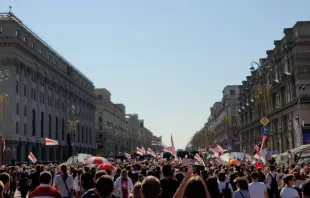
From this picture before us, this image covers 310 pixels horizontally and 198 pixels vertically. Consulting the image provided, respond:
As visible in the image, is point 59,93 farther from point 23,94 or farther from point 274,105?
point 274,105

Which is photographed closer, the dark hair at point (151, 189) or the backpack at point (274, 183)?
the dark hair at point (151, 189)

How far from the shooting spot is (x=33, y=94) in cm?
7125

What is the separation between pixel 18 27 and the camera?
6425 cm

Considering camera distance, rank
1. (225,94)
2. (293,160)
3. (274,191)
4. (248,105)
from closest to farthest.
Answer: (274,191) < (293,160) < (248,105) < (225,94)

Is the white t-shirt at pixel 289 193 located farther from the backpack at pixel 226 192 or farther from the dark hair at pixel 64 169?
the dark hair at pixel 64 169

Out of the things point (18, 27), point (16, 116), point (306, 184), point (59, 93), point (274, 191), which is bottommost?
point (274, 191)

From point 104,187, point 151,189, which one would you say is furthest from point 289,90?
point 151,189

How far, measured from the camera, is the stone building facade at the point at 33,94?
201 ft

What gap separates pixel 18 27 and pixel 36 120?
51.0 feet

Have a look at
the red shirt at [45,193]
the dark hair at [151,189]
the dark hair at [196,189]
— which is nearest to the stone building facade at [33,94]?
the red shirt at [45,193]

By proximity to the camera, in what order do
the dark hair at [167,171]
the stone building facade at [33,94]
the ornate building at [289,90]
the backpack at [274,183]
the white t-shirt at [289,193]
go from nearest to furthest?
the dark hair at [167,171]
the white t-shirt at [289,193]
the backpack at [274,183]
the ornate building at [289,90]
the stone building facade at [33,94]

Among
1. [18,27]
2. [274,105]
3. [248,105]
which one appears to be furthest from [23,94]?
[248,105]

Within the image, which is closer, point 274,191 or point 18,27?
point 274,191

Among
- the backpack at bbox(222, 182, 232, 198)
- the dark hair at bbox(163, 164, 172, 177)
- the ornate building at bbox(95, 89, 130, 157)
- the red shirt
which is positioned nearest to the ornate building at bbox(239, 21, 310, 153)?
the backpack at bbox(222, 182, 232, 198)
